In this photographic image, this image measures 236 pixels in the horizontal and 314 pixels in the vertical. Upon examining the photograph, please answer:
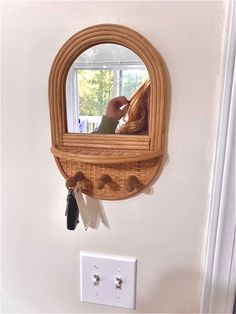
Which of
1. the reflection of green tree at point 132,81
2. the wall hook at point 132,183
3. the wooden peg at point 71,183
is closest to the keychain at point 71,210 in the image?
the wooden peg at point 71,183

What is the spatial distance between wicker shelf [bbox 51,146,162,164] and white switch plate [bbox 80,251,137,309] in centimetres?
24

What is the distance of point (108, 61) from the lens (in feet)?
1.62

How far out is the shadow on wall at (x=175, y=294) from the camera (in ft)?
1.78

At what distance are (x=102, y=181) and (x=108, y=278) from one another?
23 centimetres

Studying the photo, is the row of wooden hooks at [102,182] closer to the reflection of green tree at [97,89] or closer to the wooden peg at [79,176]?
the wooden peg at [79,176]

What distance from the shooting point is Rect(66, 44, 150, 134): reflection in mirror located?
0.49m

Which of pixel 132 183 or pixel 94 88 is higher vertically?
pixel 94 88

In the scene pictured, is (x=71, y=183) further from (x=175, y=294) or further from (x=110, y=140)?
(x=175, y=294)

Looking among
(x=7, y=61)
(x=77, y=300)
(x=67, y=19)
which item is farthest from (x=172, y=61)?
(x=77, y=300)

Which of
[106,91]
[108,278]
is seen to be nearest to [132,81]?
[106,91]

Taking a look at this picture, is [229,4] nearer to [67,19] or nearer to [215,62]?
[215,62]

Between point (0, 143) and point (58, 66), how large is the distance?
0.22 m

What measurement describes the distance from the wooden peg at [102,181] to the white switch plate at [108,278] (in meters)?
0.17

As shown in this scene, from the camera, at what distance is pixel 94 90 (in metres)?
0.51
